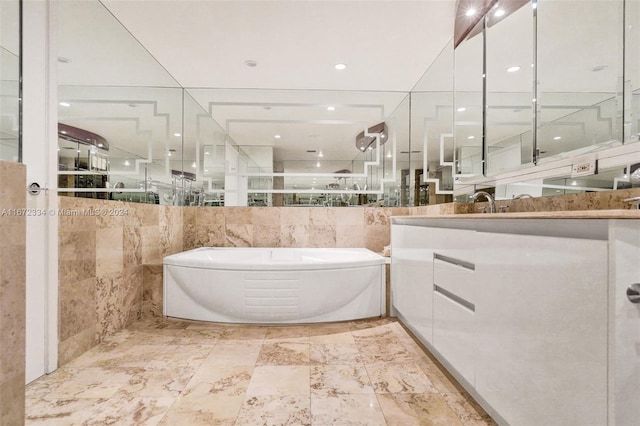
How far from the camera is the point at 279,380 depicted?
5.36ft

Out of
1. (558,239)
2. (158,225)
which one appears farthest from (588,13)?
(158,225)

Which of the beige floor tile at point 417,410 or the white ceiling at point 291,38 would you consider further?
the white ceiling at point 291,38

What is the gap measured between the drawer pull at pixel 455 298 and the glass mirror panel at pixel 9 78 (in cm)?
218

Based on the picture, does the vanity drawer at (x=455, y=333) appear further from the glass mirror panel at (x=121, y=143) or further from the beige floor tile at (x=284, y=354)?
the glass mirror panel at (x=121, y=143)

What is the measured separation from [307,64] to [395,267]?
1.95 metres

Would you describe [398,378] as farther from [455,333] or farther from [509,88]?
[509,88]

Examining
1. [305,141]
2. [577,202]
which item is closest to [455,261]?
[577,202]

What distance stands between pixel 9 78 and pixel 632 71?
2.67 meters

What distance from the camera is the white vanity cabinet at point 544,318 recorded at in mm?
719

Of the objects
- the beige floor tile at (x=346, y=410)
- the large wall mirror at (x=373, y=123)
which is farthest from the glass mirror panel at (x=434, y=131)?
the beige floor tile at (x=346, y=410)

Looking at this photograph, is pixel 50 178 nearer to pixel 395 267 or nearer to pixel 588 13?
pixel 395 267

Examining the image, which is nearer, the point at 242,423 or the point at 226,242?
the point at 242,423

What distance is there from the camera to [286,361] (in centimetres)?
185

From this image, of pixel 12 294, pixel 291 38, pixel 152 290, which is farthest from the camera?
pixel 152 290
